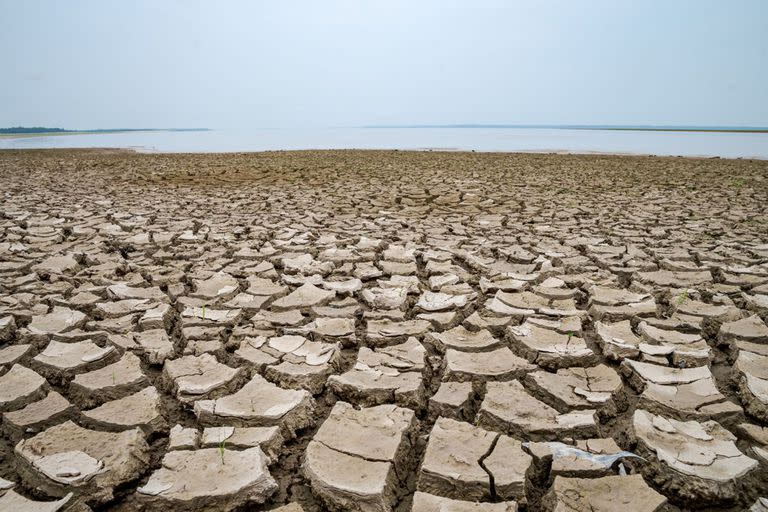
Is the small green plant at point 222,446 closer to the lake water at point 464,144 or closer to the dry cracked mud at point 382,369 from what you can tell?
the dry cracked mud at point 382,369

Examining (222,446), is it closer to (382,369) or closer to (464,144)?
(382,369)

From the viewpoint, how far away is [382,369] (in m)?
1.57

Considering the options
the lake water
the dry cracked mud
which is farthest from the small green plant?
the lake water

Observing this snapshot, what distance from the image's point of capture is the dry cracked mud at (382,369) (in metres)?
1.08

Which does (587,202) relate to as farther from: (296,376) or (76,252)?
(76,252)

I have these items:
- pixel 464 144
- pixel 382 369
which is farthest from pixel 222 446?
pixel 464 144

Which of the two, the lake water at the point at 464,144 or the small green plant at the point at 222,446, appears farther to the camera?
the lake water at the point at 464,144

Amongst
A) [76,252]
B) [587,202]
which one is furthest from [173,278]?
[587,202]

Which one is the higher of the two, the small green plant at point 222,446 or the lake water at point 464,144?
the lake water at point 464,144

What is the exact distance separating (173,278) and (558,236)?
9.02 ft

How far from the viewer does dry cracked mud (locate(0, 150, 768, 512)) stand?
3.53ft

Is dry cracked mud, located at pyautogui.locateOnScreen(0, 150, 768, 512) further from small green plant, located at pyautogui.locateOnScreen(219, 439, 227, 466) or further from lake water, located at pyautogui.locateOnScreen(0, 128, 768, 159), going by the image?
lake water, located at pyautogui.locateOnScreen(0, 128, 768, 159)

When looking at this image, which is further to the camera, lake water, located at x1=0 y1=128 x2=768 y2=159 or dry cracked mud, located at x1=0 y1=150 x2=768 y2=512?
lake water, located at x1=0 y1=128 x2=768 y2=159

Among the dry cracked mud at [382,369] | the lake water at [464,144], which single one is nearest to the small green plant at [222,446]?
the dry cracked mud at [382,369]
